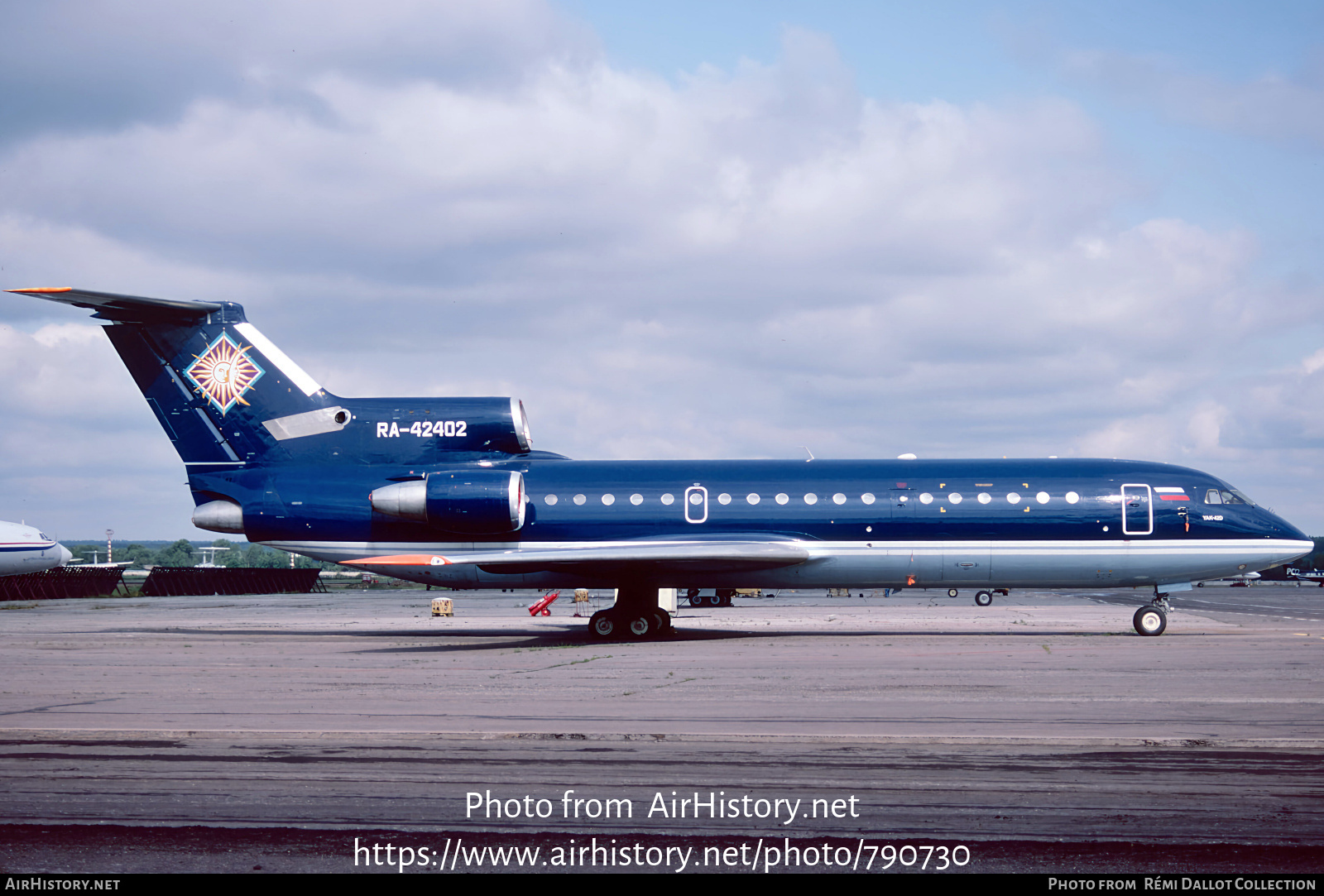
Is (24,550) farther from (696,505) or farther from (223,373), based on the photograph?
(696,505)

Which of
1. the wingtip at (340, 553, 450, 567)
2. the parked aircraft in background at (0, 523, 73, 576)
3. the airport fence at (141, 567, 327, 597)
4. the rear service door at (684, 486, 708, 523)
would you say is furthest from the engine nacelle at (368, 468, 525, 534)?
the airport fence at (141, 567, 327, 597)

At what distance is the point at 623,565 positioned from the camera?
78.8 ft

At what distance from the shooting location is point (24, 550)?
50.4 meters

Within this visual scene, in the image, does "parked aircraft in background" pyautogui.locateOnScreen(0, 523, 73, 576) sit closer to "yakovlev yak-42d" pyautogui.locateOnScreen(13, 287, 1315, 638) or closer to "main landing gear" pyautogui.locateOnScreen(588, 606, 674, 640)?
"yakovlev yak-42d" pyautogui.locateOnScreen(13, 287, 1315, 638)

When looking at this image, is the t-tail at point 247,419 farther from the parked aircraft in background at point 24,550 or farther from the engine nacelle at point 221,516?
the parked aircraft in background at point 24,550

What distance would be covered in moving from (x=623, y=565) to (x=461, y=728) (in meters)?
13.0

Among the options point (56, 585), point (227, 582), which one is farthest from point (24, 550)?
point (227, 582)

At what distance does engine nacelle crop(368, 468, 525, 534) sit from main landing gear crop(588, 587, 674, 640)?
119 inches

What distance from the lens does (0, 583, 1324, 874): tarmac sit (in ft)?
22.0

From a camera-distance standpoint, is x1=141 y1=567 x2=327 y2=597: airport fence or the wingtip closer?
the wingtip

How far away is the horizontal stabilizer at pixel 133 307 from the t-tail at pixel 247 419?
0.06 m

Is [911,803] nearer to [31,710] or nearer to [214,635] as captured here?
[31,710]

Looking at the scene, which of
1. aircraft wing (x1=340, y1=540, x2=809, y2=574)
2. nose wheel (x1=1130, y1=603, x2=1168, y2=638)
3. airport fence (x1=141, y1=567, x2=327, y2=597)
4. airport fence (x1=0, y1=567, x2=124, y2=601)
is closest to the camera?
aircraft wing (x1=340, y1=540, x2=809, y2=574)

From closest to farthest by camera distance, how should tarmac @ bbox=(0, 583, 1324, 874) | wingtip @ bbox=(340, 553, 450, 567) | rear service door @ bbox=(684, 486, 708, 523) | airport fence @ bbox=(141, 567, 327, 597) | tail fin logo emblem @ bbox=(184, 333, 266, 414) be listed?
tarmac @ bbox=(0, 583, 1324, 874) → wingtip @ bbox=(340, 553, 450, 567) → rear service door @ bbox=(684, 486, 708, 523) → tail fin logo emblem @ bbox=(184, 333, 266, 414) → airport fence @ bbox=(141, 567, 327, 597)
